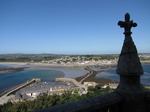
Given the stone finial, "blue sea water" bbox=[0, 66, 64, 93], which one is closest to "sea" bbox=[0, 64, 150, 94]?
"blue sea water" bbox=[0, 66, 64, 93]

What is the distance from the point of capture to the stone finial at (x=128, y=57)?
183 centimetres

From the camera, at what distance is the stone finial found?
6.00ft

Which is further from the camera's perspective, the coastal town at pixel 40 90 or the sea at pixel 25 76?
the sea at pixel 25 76

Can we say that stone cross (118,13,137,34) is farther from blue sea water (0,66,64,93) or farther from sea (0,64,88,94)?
blue sea water (0,66,64,93)

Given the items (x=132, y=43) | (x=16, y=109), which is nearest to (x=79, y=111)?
(x=132, y=43)

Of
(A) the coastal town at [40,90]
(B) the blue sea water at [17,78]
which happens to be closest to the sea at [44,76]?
(B) the blue sea water at [17,78]

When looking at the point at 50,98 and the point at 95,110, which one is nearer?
the point at 95,110

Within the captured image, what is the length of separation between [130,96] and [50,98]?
627 inches

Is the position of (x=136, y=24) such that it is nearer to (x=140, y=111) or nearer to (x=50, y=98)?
(x=140, y=111)

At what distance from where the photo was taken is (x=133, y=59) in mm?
1861

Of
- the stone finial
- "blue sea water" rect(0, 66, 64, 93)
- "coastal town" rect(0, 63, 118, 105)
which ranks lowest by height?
"blue sea water" rect(0, 66, 64, 93)

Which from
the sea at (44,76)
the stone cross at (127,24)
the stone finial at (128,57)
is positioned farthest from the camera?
the sea at (44,76)

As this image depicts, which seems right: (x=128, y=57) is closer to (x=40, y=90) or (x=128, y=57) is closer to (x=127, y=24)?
(x=127, y=24)

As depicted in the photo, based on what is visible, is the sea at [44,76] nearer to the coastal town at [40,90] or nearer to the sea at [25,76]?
the sea at [25,76]
